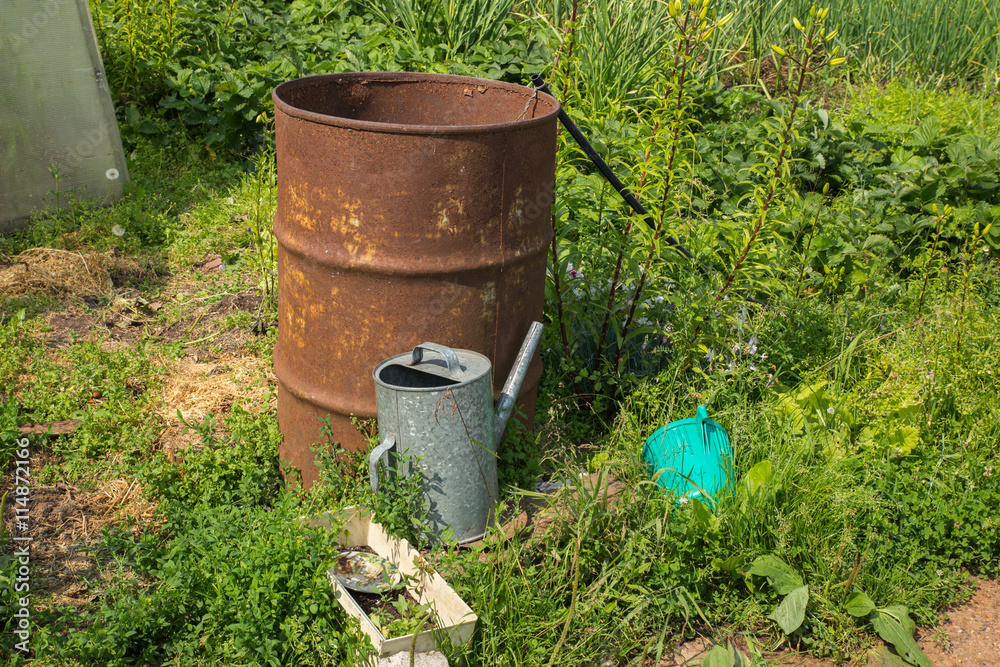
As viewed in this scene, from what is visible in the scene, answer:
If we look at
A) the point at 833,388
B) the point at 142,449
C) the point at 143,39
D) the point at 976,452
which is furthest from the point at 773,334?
the point at 143,39

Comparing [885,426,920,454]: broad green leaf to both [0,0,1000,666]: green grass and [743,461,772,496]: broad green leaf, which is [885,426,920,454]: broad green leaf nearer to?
[0,0,1000,666]: green grass

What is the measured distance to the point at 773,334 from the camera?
330cm

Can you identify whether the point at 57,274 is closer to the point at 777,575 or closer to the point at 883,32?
the point at 777,575

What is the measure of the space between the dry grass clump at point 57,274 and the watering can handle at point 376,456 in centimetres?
229

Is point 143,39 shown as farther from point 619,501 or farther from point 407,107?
point 619,501

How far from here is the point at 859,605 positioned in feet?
7.53

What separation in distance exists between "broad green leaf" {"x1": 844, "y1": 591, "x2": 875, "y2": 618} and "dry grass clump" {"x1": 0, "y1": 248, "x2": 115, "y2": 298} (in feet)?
11.4

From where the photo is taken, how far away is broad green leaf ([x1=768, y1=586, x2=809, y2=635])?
225 centimetres

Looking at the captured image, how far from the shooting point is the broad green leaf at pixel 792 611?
2.25 metres

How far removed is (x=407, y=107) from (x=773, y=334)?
1.75m

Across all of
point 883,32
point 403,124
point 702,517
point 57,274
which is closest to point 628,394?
point 702,517

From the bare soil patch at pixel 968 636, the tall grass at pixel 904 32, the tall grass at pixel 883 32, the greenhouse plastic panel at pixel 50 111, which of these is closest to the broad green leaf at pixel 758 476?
the bare soil patch at pixel 968 636

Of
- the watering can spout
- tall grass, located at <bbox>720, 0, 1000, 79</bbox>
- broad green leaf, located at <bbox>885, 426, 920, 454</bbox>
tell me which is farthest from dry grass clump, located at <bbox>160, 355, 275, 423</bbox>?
tall grass, located at <bbox>720, 0, 1000, 79</bbox>

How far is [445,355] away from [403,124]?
2.22 ft
